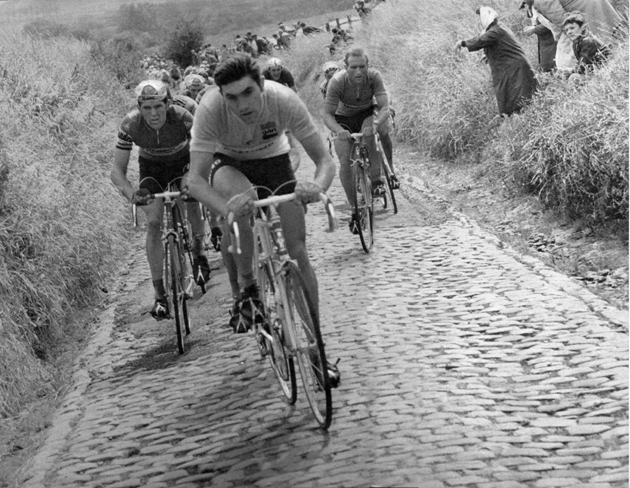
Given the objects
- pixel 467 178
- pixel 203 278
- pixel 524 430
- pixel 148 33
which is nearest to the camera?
pixel 524 430

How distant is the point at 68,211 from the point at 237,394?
552 cm

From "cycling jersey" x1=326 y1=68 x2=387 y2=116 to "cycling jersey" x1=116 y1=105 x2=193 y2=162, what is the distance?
3.07 m

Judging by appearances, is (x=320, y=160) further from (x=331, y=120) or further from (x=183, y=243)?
(x=331, y=120)

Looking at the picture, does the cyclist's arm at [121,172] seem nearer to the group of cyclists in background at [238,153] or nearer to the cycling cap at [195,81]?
the group of cyclists in background at [238,153]

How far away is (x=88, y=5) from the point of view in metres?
108

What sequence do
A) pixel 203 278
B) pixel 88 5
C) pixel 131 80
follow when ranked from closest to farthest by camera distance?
pixel 203 278, pixel 131 80, pixel 88 5

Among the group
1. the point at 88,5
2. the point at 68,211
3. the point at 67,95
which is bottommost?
the point at 68,211

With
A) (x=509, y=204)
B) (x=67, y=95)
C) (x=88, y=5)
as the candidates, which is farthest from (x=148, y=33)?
(x=509, y=204)

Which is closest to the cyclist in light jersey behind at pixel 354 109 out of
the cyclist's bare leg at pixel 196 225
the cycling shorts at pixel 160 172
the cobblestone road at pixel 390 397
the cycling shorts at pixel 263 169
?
the cobblestone road at pixel 390 397

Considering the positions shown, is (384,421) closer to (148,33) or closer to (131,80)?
(131,80)

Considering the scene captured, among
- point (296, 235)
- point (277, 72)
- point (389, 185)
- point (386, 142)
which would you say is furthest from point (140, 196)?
point (277, 72)

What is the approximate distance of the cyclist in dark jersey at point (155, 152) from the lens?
9.16 m

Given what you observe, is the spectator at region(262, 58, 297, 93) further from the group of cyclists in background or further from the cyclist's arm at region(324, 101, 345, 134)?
the group of cyclists in background

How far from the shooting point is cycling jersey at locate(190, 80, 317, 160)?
6.97 meters
